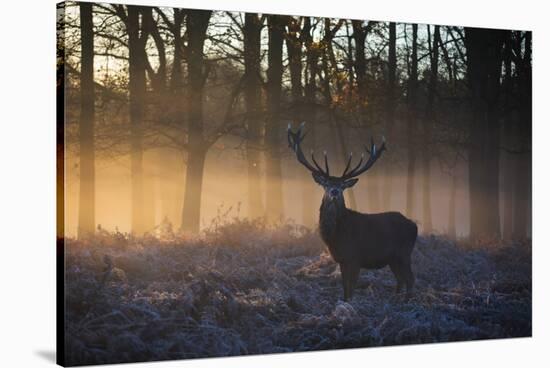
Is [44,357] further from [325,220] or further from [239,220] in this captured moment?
[325,220]

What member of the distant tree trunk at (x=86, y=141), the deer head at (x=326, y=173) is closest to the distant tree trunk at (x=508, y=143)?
the deer head at (x=326, y=173)

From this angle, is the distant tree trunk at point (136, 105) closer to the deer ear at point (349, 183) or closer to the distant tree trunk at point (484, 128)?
the deer ear at point (349, 183)

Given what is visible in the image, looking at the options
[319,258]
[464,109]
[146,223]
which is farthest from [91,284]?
[464,109]

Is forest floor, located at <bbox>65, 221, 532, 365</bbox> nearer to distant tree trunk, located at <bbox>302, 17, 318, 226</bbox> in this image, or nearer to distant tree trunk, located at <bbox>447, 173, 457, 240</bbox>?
distant tree trunk, located at <bbox>447, 173, 457, 240</bbox>

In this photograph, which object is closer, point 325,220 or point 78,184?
point 78,184

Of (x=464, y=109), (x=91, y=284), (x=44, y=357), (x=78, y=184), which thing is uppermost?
(x=464, y=109)

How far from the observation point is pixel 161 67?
11.5m

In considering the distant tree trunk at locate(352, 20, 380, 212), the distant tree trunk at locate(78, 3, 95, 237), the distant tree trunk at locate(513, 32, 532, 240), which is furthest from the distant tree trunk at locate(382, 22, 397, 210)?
the distant tree trunk at locate(78, 3, 95, 237)

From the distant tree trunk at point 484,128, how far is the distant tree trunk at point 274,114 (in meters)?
2.46

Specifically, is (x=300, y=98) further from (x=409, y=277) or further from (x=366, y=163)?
(x=409, y=277)

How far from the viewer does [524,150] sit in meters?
13.5

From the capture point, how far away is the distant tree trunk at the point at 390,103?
12586 mm

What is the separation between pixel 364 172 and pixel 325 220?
740 millimetres

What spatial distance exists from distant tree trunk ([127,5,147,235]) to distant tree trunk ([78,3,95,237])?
1.41 ft
